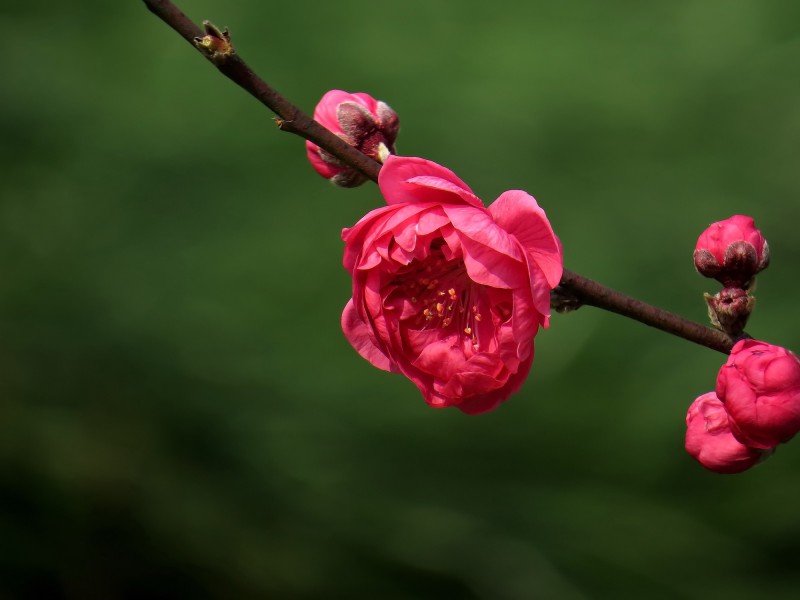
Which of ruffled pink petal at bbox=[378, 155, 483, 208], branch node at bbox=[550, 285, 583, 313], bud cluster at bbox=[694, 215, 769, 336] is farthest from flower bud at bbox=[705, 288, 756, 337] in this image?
ruffled pink petal at bbox=[378, 155, 483, 208]

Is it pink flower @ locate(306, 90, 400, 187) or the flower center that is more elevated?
pink flower @ locate(306, 90, 400, 187)

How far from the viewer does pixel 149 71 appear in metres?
2.59

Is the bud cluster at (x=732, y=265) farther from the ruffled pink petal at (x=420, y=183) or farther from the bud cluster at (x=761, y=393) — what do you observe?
the ruffled pink petal at (x=420, y=183)

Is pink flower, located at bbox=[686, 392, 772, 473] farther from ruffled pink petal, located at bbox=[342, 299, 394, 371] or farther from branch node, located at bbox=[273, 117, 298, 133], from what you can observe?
branch node, located at bbox=[273, 117, 298, 133]

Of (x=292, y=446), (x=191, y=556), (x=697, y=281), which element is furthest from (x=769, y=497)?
(x=191, y=556)

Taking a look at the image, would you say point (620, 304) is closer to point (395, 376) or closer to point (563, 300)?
point (563, 300)

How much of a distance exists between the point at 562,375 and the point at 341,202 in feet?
2.06

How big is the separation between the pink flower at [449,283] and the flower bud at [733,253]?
19cm

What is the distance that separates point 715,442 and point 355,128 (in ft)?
1.38

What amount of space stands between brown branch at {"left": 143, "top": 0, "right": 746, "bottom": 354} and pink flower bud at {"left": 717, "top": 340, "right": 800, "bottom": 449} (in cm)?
5

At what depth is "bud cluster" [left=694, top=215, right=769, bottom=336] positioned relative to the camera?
86 cm

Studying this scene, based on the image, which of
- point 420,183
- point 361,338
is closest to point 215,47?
point 420,183

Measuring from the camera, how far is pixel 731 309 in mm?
862

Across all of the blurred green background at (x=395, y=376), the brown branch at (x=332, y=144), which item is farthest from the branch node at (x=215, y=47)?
the blurred green background at (x=395, y=376)
